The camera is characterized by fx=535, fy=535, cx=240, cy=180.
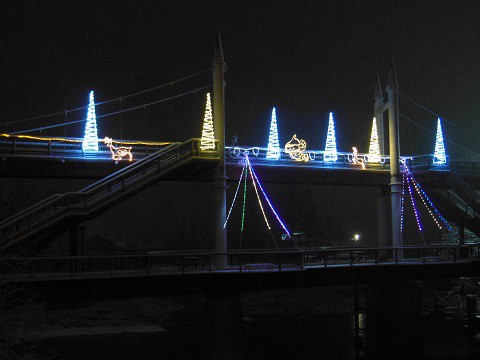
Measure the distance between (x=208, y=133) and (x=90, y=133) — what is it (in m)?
7.42

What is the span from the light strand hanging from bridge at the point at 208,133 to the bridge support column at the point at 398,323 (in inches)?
543

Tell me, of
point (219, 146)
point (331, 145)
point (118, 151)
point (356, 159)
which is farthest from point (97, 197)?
point (356, 159)

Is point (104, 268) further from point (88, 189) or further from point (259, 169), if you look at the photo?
point (259, 169)

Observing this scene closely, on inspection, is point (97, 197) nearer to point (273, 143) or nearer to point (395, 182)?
point (273, 143)

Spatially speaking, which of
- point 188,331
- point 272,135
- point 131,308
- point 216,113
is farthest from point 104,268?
point 131,308

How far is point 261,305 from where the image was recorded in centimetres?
6000

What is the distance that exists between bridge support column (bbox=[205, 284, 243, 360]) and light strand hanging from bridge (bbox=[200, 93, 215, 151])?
853 cm

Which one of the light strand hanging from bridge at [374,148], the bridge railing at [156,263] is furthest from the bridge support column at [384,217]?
the bridge railing at [156,263]

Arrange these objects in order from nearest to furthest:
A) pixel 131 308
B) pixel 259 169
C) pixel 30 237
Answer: pixel 30 237, pixel 259 169, pixel 131 308

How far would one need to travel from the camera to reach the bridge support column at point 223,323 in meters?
26.8

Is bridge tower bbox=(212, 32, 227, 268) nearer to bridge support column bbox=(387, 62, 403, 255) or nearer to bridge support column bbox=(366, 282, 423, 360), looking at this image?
bridge support column bbox=(366, 282, 423, 360)

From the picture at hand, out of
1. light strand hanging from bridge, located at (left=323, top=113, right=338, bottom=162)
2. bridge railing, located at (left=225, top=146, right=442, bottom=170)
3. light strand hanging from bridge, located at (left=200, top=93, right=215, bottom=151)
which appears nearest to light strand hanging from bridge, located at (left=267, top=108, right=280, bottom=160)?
bridge railing, located at (left=225, top=146, right=442, bottom=170)

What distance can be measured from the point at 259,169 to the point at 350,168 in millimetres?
7375

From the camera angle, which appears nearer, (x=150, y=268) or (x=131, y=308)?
(x=150, y=268)
